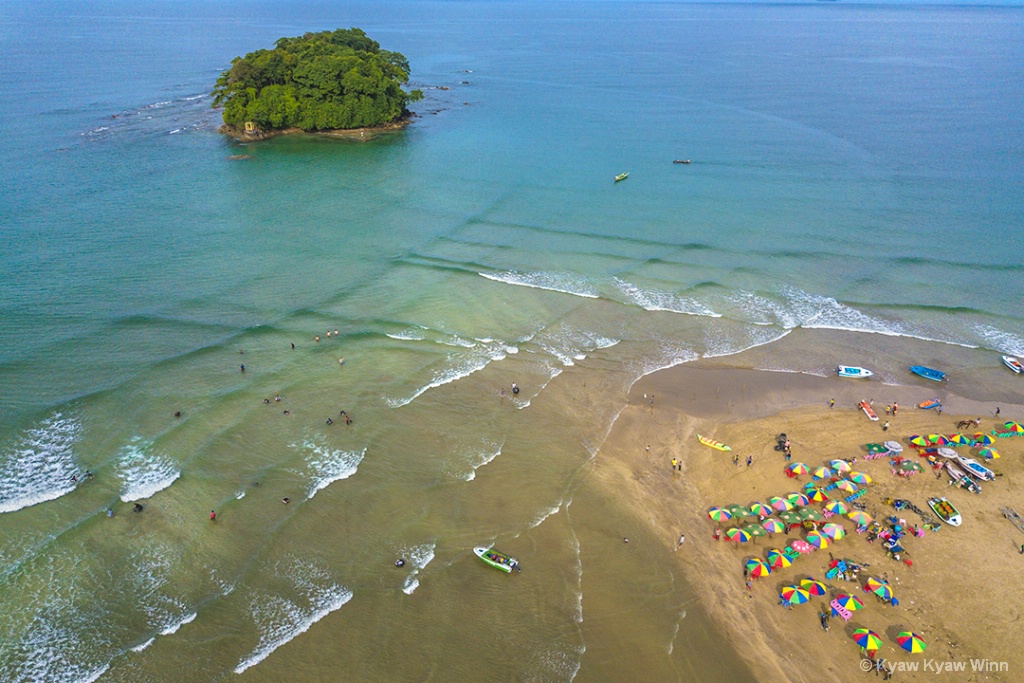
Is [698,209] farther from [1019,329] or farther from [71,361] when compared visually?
[71,361]

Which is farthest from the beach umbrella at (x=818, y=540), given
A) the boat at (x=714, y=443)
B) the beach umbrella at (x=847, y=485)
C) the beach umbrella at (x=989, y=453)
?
the beach umbrella at (x=989, y=453)

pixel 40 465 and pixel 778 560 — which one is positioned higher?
pixel 40 465

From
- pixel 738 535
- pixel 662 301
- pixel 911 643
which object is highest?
pixel 662 301

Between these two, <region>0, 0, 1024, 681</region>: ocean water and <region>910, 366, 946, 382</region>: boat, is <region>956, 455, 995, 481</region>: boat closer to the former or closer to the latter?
<region>910, 366, 946, 382</region>: boat

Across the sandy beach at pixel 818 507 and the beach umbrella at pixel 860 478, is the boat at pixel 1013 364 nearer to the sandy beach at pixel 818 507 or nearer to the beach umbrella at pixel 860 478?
the sandy beach at pixel 818 507

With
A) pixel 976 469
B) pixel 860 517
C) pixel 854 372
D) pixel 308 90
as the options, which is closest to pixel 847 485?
pixel 860 517

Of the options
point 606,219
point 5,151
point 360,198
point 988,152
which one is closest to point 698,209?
point 606,219

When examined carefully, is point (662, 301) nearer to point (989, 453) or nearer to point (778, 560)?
point (989, 453)
